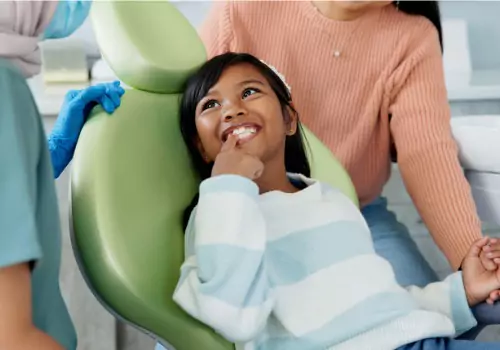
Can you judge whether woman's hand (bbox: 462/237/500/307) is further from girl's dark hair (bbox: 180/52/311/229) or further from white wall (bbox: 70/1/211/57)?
white wall (bbox: 70/1/211/57)

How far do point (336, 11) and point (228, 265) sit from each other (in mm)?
657

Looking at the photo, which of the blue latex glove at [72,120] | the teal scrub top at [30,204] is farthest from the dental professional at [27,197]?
the blue latex glove at [72,120]

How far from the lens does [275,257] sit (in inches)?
38.5

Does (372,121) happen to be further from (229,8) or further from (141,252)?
(141,252)

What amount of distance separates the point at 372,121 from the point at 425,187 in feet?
0.58

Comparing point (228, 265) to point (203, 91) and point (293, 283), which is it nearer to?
point (293, 283)

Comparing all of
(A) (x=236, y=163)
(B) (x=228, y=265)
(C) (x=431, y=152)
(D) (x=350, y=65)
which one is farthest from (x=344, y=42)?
(B) (x=228, y=265)

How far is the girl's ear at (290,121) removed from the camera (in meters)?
1.17

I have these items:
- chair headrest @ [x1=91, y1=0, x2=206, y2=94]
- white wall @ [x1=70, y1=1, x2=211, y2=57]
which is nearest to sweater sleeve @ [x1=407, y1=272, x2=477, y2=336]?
chair headrest @ [x1=91, y1=0, x2=206, y2=94]

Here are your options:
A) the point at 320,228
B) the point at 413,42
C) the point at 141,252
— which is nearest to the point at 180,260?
the point at 141,252

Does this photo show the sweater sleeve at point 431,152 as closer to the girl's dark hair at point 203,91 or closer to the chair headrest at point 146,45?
the girl's dark hair at point 203,91

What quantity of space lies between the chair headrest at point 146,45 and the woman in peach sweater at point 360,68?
192 millimetres

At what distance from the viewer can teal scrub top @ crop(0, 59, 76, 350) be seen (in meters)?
0.68

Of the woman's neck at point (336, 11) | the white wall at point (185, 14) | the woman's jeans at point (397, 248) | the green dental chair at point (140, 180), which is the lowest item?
the woman's jeans at point (397, 248)
